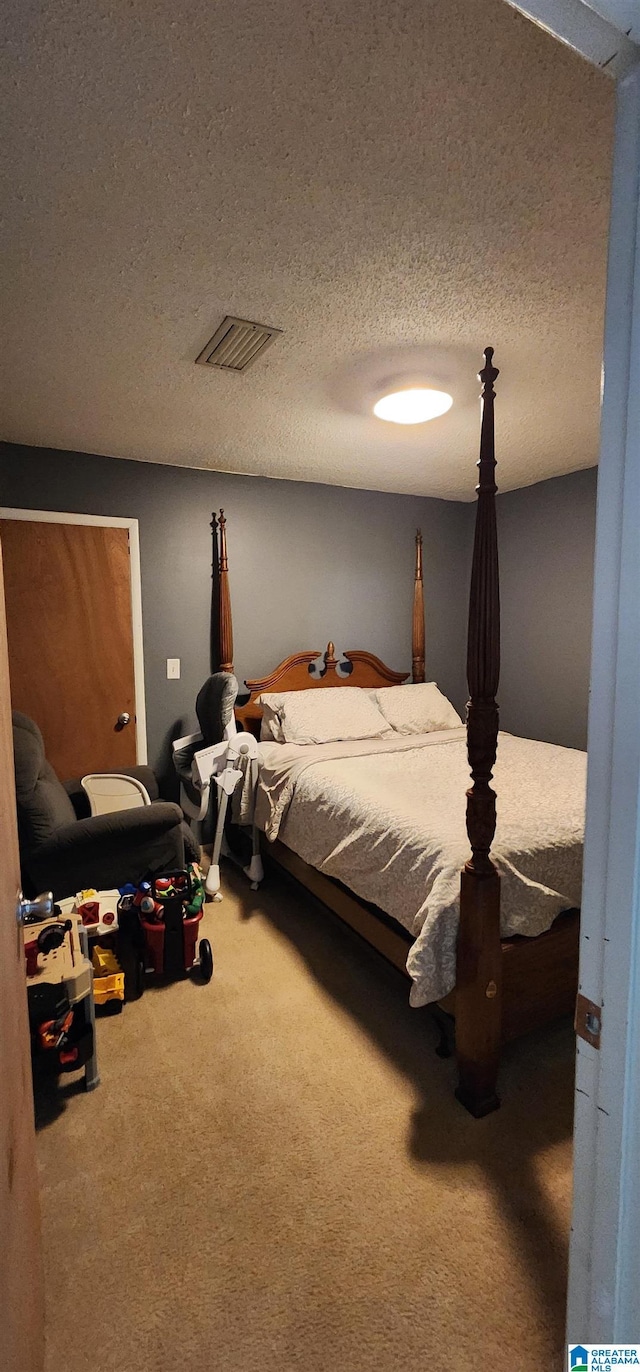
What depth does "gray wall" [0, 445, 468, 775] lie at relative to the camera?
127 inches

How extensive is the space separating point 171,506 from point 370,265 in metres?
2.13

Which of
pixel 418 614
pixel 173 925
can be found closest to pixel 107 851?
pixel 173 925

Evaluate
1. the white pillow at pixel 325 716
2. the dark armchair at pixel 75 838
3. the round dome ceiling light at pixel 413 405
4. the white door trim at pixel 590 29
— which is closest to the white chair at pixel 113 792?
the dark armchair at pixel 75 838

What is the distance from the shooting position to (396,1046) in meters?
1.95

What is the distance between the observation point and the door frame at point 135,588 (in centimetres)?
307

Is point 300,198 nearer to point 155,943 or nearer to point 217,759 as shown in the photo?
point 217,759

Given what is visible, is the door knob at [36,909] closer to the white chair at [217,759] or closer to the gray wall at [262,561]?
the white chair at [217,759]

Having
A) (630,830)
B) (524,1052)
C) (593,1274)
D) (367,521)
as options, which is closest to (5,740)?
(630,830)

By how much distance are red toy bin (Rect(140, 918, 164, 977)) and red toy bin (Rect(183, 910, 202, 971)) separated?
0.09m

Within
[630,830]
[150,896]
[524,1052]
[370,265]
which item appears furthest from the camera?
[150,896]

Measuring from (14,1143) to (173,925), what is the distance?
4.48 feet

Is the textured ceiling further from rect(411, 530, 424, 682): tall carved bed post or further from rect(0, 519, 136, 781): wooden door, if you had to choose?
rect(411, 530, 424, 682): tall carved bed post

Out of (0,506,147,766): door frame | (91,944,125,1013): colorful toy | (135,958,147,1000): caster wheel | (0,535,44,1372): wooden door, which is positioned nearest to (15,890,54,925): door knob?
(0,535,44,1372): wooden door

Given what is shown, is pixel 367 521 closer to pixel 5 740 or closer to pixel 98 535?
pixel 98 535
